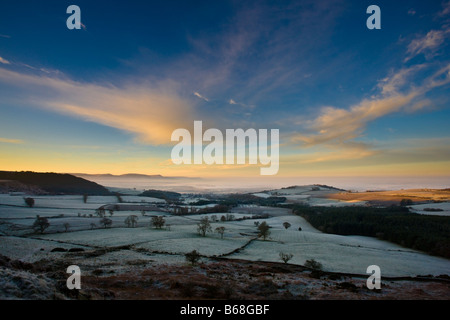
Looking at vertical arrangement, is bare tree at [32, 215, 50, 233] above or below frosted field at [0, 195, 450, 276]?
above

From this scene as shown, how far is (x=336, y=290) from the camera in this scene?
29281 mm

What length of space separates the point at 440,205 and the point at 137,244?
189993mm

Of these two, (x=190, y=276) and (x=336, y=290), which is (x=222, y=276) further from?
(x=336, y=290)

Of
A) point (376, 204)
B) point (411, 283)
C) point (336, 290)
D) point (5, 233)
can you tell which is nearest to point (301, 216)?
point (376, 204)
